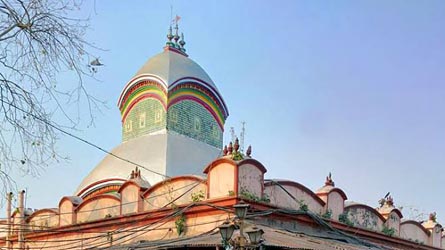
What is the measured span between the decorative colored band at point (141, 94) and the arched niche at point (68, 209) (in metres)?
5.39

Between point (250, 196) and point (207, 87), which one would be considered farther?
point (207, 87)

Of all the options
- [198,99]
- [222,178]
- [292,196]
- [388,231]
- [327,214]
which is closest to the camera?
[222,178]

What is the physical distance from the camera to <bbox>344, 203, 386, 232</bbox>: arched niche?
18297 mm

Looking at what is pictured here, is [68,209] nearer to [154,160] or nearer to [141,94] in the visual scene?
[154,160]

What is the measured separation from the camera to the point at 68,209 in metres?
18.9

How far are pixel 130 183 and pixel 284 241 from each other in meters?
5.50

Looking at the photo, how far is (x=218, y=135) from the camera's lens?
24656 mm

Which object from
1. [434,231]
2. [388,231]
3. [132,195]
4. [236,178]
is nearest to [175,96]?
[132,195]

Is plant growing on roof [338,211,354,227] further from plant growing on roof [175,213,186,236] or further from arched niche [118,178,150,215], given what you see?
arched niche [118,178,150,215]

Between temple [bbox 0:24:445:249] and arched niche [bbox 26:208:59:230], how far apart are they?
0.10ft

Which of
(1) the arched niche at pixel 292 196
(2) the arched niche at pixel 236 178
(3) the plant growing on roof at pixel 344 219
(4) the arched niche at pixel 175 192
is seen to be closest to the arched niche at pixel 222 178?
(2) the arched niche at pixel 236 178

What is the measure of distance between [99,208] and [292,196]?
5.29 meters

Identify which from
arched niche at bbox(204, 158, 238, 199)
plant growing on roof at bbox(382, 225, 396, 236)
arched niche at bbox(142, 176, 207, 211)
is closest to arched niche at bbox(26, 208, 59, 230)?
arched niche at bbox(142, 176, 207, 211)

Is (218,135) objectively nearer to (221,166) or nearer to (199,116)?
(199,116)
